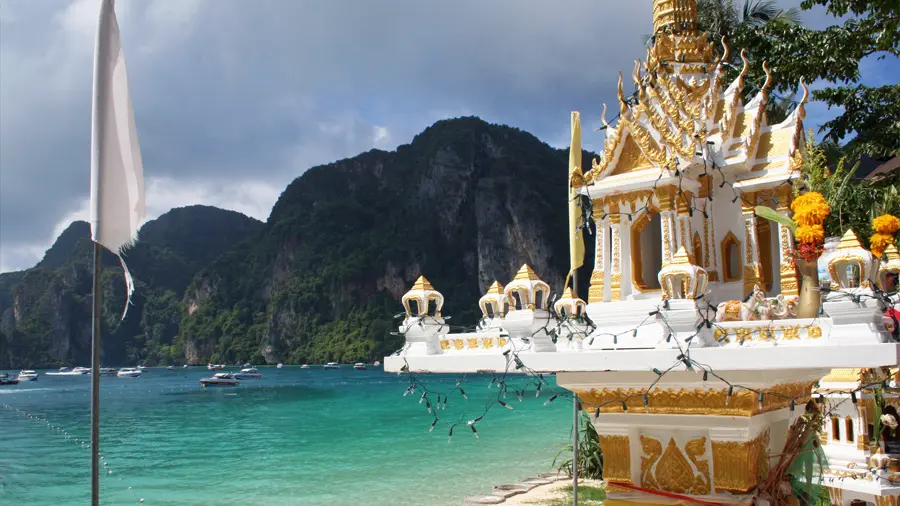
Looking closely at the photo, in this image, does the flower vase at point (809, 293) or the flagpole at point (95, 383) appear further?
the flower vase at point (809, 293)

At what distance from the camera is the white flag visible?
185 inches

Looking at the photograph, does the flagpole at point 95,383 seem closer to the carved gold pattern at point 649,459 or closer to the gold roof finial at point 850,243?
the carved gold pattern at point 649,459

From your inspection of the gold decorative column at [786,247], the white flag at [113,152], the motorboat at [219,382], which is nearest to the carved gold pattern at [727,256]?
the gold decorative column at [786,247]

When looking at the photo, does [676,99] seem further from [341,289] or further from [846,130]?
[341,289]

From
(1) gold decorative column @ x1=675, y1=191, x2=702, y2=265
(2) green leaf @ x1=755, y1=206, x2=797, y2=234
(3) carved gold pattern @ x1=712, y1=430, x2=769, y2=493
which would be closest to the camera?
(3) carved gold pattern @ x1=712, y1=430, x2=769, y2=493

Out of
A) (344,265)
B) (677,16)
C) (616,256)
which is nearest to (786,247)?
(616,256)

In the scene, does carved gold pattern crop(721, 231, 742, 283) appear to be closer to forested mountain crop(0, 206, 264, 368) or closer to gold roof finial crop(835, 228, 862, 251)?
gold roof finial crop(835, 228, 862, 251)

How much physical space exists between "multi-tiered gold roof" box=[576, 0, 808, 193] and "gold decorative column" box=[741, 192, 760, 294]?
0.23 meters

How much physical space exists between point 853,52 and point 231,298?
164 meters

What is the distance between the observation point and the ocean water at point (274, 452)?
83.8 feet

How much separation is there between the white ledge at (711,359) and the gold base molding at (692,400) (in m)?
0.72

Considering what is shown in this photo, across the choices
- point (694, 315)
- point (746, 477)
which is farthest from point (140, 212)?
point (746, 477)

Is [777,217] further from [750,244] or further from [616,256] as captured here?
[616,256]

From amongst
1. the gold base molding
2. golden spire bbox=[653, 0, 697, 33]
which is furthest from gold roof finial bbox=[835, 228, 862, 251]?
golden spire bbox=[653, 0, 697, 33]
